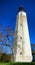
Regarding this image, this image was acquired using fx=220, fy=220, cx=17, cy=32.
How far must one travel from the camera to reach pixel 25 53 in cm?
1521

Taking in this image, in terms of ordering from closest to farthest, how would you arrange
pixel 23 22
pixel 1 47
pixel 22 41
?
1. pixel 1 47
2. pixel 22 41
3. pixel 23 22

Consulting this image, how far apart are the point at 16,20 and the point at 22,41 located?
1919 millimetres

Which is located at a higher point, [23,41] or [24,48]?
[23,41]

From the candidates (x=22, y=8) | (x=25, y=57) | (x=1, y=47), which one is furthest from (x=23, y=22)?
(x=1, y=47)

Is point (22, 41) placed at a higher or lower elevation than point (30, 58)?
higher

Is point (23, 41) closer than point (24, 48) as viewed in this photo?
Yes

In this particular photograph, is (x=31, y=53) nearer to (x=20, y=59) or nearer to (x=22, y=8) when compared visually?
(x=20, y=59)

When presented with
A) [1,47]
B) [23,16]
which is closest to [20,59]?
[23,16]

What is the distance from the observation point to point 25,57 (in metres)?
15.2

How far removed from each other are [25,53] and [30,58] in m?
0.55

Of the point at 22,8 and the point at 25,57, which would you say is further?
the point at 22,8

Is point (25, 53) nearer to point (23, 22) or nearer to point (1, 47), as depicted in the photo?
point (23, 22)

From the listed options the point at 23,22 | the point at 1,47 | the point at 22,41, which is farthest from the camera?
the point at 23,22

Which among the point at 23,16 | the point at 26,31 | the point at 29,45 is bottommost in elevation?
the point at 29,45
